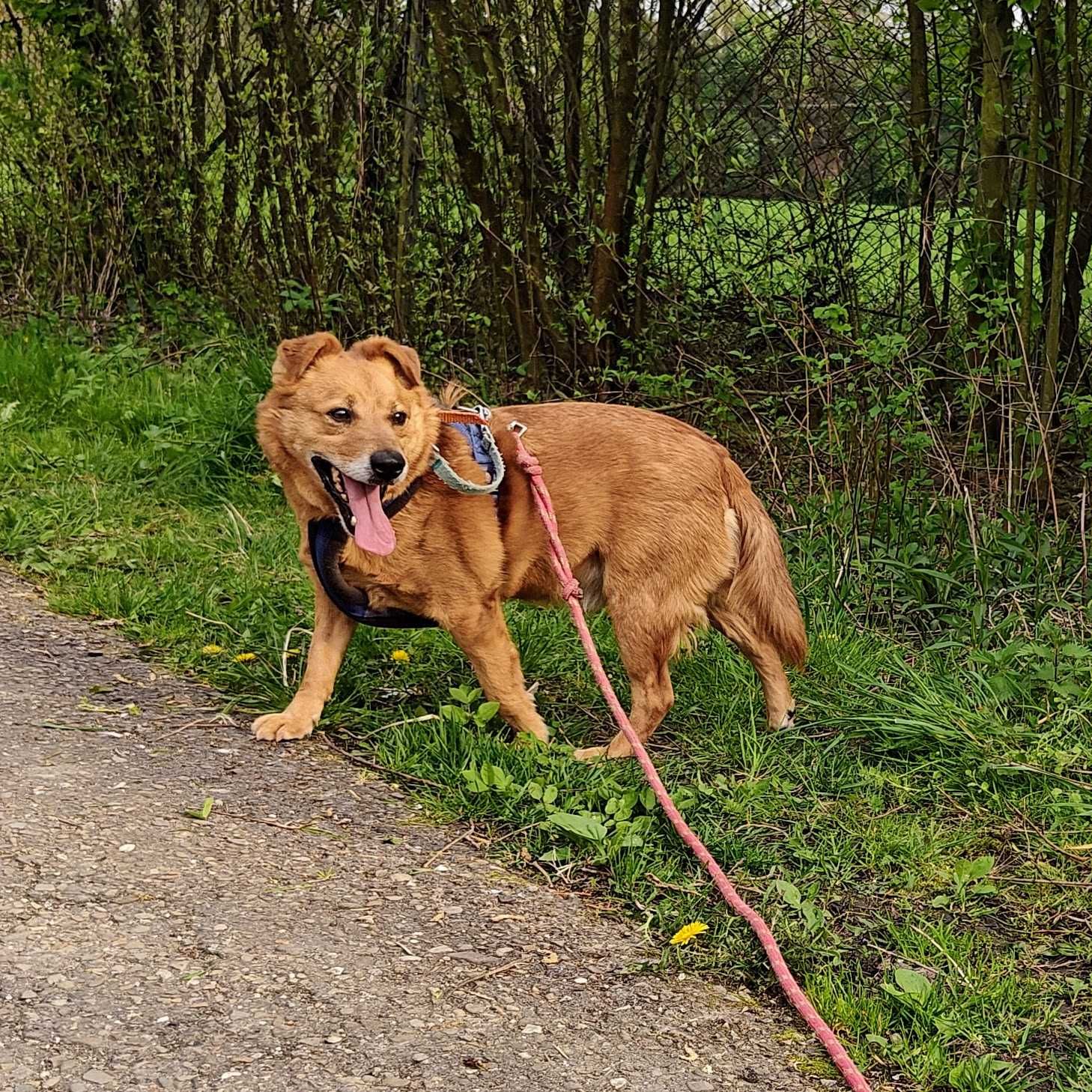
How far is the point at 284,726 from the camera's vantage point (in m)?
3.89

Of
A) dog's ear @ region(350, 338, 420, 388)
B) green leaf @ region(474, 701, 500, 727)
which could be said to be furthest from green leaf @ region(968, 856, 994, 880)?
dog's ear @ region(350, 338, 420, 388)

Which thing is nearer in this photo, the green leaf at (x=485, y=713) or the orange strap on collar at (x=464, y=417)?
the green leaf at (x=485, y=713)

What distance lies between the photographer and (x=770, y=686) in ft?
13.4

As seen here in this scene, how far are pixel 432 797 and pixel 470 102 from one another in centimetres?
375

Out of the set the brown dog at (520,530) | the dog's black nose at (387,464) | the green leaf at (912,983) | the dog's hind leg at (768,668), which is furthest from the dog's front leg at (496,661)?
the green leaf at (912,983)

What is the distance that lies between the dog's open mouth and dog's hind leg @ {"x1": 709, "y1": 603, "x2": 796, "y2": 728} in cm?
112

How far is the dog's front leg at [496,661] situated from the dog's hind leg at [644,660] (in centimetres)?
19

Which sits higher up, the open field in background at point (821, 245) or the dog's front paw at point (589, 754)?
the open field in background at point (821, 245)

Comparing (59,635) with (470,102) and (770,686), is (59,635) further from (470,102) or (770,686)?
(470,102)

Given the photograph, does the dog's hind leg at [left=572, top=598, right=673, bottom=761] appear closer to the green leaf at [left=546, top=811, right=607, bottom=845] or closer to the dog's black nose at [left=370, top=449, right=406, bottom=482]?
the green leaf at [left=546, top=811, right=607, bottom=845]

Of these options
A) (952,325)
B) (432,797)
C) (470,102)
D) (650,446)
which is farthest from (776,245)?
(432,797)

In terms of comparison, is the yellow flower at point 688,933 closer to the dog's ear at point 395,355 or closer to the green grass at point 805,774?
the green grass at point 805,774

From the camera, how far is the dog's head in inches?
144

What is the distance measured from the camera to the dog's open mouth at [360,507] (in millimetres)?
3658
